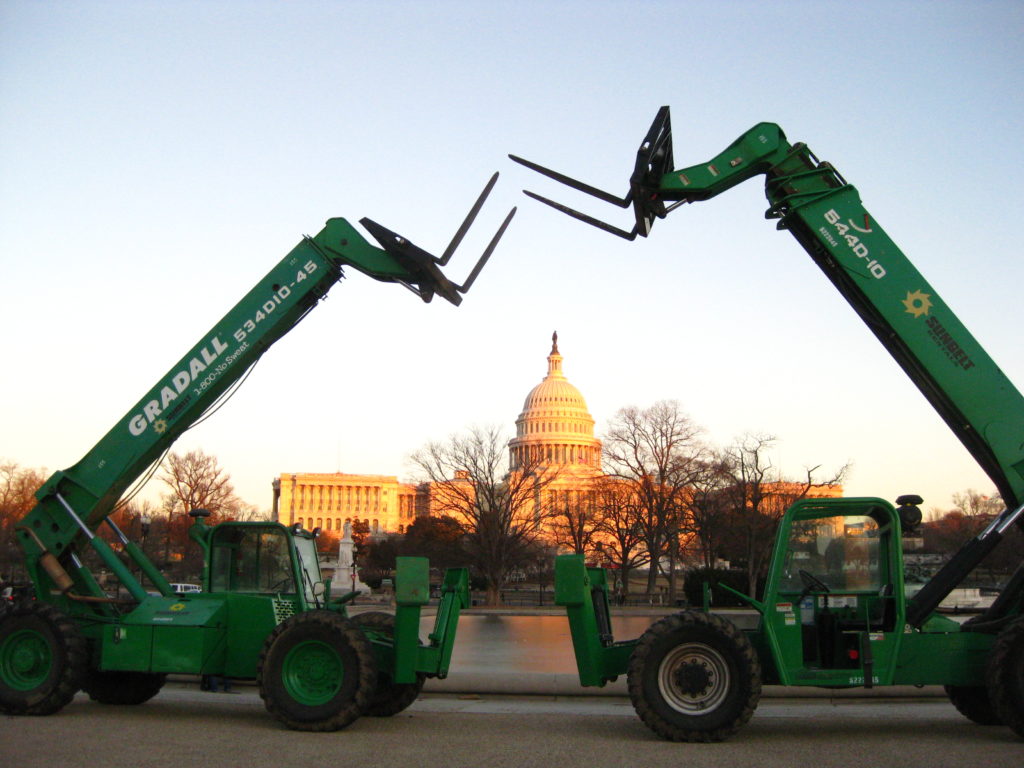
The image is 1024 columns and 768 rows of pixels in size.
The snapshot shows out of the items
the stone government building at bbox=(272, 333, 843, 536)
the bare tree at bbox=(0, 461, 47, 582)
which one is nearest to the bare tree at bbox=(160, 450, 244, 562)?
the bare tree at bbox=(0, 461, 47, 582)

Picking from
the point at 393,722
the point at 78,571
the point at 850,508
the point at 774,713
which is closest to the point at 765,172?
the point at 850,508

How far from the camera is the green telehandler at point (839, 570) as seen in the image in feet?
30.9

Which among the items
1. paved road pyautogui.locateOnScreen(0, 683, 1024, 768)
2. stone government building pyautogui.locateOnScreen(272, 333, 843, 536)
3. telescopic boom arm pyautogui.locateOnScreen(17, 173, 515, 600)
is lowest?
paved road pyautogui.locateOnScreen(0, 683, 1024, 768)

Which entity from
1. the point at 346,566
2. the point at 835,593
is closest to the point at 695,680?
the point at 835,593

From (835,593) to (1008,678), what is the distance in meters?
1.59

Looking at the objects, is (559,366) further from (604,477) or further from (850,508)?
(850,508)

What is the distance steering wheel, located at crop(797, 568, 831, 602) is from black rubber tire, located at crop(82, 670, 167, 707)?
7.18 meters

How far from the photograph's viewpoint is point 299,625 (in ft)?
33.8

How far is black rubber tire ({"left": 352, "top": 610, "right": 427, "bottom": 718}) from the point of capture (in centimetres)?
1134

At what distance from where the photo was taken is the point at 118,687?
12.0 meters

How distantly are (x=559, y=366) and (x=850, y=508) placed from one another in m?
157

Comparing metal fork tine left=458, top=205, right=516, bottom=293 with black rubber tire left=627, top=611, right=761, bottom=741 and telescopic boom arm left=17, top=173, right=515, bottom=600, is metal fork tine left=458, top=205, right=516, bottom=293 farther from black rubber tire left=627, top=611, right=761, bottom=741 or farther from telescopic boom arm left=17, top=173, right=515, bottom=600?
black rubber tire left=627, top=611, right=761, bottom=741

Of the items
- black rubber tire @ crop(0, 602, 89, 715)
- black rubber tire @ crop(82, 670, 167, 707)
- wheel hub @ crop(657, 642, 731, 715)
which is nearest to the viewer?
wheel hub @ crop(657, 642, 731, 715)

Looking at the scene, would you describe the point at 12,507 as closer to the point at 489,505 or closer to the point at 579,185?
the point at 489,505
